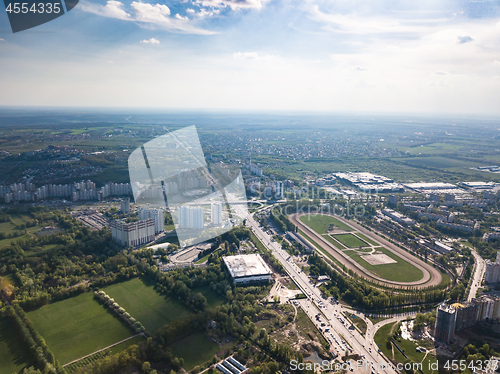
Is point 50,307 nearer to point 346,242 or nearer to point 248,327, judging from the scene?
point 248,327

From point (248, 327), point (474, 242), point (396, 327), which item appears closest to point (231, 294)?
point (248, 327)

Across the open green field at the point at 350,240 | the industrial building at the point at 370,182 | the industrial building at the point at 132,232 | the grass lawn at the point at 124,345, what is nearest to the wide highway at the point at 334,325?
the open green field at the point at 350,240

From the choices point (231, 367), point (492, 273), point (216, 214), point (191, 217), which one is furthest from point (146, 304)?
point (492, 273)

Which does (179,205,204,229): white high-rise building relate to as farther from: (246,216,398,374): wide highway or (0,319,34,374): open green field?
(0,319,34,374): open green field

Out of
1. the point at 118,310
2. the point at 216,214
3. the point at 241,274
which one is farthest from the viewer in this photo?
the point at 216,214

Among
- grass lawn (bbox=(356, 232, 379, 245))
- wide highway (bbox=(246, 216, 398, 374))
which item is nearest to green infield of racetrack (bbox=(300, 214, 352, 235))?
grass lawn (bbox=(356, 232, 379, 245))

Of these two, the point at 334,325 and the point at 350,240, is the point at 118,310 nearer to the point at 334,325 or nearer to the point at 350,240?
the point at 334,325

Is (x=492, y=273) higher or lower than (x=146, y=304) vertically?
higher
